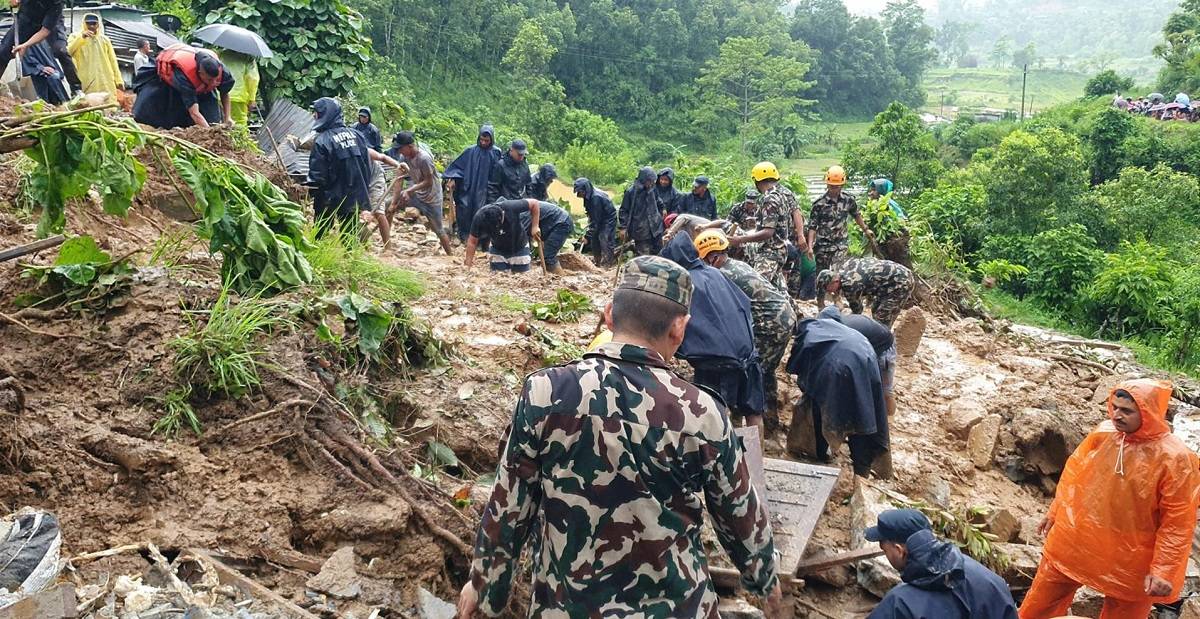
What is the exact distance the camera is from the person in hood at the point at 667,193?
11.0m

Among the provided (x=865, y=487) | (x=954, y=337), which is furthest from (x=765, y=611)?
(x=954, y=337)

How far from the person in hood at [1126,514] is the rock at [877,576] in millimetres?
827

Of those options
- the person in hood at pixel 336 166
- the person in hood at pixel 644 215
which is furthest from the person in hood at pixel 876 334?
the person in hood at pixel 644 215

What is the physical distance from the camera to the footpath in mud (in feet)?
9.89

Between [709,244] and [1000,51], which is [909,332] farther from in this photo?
[1000,51]

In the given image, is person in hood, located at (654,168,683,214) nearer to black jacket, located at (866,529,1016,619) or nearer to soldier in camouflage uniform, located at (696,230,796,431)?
soldier in camouflage uniform, located at (696,230,796,431)

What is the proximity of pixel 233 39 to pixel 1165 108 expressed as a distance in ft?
116

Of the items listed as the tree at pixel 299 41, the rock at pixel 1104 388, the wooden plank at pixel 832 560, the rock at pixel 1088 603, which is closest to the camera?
the wooden plank at pixel 832 560

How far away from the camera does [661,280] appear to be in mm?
2264

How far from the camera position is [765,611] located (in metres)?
3.65

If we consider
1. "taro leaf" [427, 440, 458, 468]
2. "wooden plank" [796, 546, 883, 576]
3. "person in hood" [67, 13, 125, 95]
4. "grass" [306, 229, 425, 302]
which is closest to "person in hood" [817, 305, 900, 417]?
"wooden plank" [796, 546, 883, 576]

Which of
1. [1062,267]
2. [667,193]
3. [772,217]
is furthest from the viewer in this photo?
[1062,267]

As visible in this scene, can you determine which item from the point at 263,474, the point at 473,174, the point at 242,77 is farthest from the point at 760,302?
the point at 242,77

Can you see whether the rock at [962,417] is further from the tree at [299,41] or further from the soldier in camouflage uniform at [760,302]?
the tree at [299,41]
